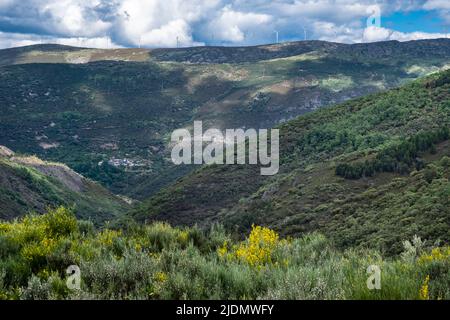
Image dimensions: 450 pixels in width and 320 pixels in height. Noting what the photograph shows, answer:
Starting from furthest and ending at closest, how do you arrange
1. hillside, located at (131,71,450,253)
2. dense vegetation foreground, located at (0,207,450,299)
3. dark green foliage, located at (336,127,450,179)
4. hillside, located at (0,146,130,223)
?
1. hillside, located at (0,146,130,223)
2. dark green foliage, located at (336,127,450,179)
3. hillside, located at (131,71,450,253)
4. dense vegetation foreground, located at (0,207,450,299)

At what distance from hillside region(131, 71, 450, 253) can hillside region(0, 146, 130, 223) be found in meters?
17.7

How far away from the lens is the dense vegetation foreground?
5.59 metres

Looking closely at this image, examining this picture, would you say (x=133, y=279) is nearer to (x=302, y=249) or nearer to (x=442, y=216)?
(x=302, y=249)

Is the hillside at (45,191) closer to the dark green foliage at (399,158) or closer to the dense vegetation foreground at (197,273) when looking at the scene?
the dark green foliage at (399,158)

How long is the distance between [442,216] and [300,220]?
14343 mm

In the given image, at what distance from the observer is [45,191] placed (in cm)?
8631

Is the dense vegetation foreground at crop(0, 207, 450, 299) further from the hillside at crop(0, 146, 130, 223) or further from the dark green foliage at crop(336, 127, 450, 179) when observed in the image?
the hillside at crop(0, 146, 130, 223)

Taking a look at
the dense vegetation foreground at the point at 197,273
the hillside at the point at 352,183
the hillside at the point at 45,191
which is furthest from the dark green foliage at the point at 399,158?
the dense vegetation foreground at the point at 197,273

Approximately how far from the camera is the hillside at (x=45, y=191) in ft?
238

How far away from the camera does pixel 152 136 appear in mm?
185500

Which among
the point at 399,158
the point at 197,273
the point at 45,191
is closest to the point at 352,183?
the point at 399,158

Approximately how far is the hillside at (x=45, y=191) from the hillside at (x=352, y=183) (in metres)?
17.7

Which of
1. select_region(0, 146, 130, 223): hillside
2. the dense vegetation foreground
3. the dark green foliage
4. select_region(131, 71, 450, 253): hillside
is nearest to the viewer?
the dense vegetation foreground

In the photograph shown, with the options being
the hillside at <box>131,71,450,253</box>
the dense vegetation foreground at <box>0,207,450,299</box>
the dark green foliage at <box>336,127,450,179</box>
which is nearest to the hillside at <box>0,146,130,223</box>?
the hillside at <box>131,71,450,253</box>
